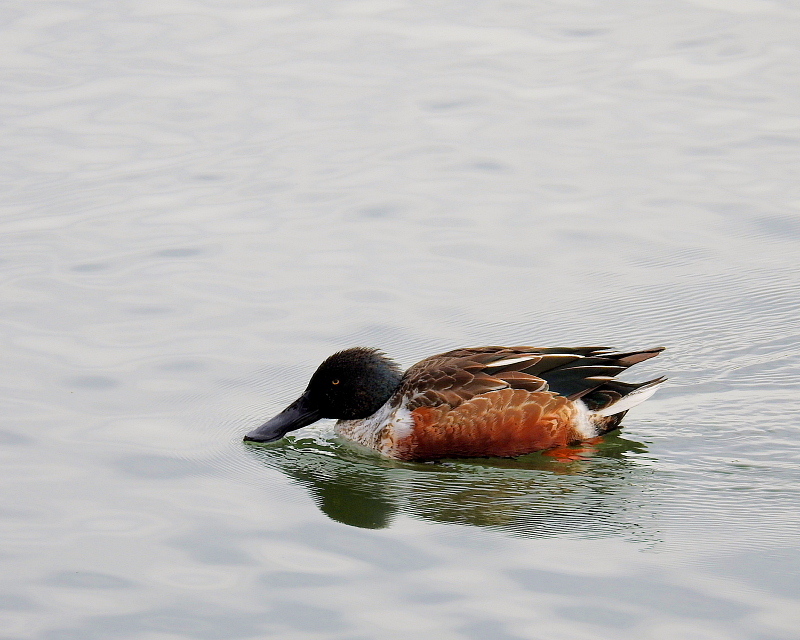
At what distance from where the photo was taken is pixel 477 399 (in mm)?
8898

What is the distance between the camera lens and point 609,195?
1252 centimetres

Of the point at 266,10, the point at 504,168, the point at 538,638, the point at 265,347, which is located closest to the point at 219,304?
the point at 265,347

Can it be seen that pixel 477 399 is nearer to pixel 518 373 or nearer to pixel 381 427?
pixel 518 373

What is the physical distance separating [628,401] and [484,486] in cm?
130

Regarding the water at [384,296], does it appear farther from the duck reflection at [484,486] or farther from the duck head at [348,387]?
the duck head at [348,387]

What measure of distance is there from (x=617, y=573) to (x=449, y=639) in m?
1.09

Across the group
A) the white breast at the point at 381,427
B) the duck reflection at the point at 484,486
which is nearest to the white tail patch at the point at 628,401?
the duck reflection at the point at 484,486

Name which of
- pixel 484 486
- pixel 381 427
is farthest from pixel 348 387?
pixel 484 486

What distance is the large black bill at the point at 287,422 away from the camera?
9.07 meters

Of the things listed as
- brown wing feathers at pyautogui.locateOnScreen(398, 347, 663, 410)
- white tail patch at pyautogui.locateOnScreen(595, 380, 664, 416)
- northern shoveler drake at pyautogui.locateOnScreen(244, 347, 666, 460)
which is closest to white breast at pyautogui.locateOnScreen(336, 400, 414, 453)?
northern shoveler drake at pyautogui.locateOnScreen(244, 347, 666, 460)

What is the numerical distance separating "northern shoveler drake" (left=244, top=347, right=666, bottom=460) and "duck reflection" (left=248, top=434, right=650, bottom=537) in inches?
4.7

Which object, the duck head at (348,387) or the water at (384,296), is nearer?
the water at (384,296)

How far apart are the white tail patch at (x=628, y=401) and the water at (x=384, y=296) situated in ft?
0.69

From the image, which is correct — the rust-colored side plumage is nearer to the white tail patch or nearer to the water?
the water
